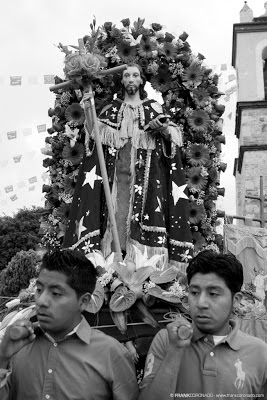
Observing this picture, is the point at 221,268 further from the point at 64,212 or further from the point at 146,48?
the point at 146,48

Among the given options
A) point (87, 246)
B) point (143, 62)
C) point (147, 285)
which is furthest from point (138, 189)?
point (147, 285)

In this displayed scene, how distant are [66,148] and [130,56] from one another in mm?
1233

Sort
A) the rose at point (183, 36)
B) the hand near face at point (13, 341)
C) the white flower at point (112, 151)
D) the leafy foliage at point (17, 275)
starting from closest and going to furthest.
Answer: the hand near face at point (13, 341), the white flower at point (112, 151), the rose at point (183, 36), the leafy foliage at point (17, 275)

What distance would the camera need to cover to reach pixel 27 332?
2.33m

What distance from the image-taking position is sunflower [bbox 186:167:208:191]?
615 cm

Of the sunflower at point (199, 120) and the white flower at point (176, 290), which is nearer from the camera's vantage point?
the white flower at point (176, 290)

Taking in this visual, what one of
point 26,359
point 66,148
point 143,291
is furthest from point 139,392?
point 66,148

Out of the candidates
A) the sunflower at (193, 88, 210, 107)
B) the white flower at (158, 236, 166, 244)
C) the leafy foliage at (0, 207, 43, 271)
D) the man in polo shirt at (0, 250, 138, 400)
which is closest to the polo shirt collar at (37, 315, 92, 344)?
the man in polo shirt at (0, 250, 138, 400)

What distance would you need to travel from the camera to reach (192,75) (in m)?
6.44

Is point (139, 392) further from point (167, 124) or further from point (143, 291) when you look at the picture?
point (167, 124)

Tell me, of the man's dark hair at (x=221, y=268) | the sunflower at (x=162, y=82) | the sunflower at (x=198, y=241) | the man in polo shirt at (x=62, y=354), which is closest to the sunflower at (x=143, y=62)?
the sunflower at (x=162, y=82)

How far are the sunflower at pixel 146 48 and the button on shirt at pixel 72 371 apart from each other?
14.4 ft

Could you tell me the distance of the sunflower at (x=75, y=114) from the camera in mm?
6176

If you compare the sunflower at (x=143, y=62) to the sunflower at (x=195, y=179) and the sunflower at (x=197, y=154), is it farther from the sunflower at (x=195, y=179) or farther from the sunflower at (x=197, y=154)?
the sunflower at (x=195, y=179)
